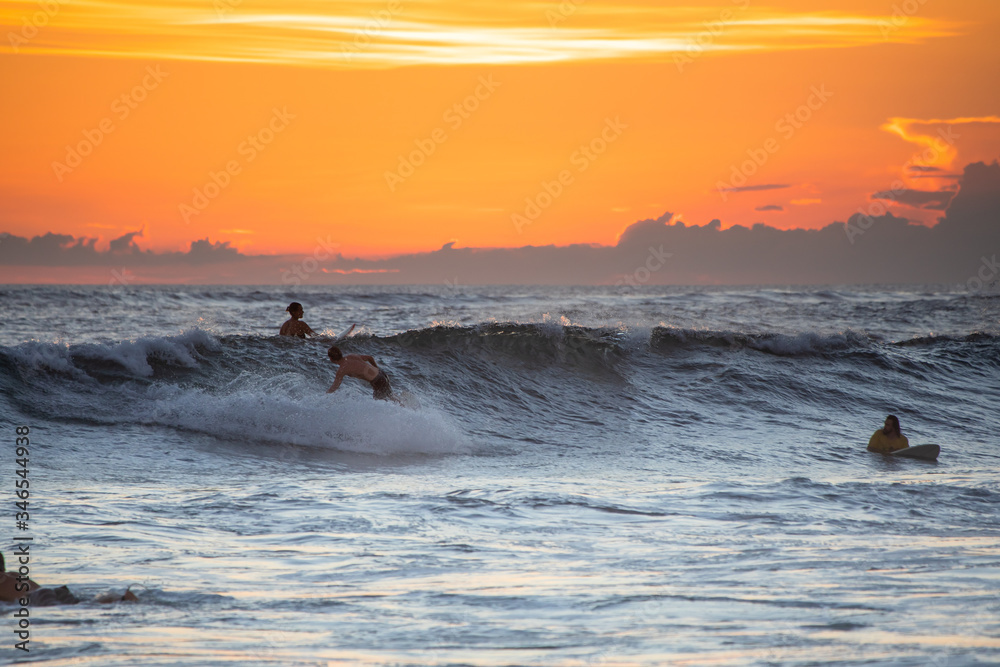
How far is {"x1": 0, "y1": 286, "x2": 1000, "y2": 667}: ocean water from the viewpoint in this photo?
4.68m

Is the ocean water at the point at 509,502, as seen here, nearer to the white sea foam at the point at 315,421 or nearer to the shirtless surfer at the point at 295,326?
the white sea foam at the point at 315,421

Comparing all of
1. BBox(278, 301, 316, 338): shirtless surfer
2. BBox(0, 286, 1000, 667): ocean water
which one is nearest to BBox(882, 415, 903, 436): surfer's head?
BBox(0, 286, 1000, 667): ocean water

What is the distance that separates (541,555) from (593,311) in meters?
31.9

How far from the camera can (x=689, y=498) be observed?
8.41 metres

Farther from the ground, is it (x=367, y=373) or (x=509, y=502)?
(x=367, y=373)

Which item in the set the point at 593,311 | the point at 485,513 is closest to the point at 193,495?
the point at 485,513

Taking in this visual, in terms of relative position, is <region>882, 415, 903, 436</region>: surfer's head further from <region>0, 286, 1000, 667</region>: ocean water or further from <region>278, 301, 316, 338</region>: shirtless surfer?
<region>278, 301, 316, 338</region>: shirtless surfer

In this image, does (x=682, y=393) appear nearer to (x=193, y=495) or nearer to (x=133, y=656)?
(x=193, y=495)

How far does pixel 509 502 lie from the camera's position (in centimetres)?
800

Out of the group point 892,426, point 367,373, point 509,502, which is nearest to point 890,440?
point 892,426

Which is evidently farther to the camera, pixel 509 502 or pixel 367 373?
pixel 367 373

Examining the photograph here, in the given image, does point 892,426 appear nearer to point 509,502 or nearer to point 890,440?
point 890,440

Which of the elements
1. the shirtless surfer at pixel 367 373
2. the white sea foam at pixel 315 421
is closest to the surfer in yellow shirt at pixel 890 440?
the white sea foam at pixel 315 421

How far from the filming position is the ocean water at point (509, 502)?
4.68 m
